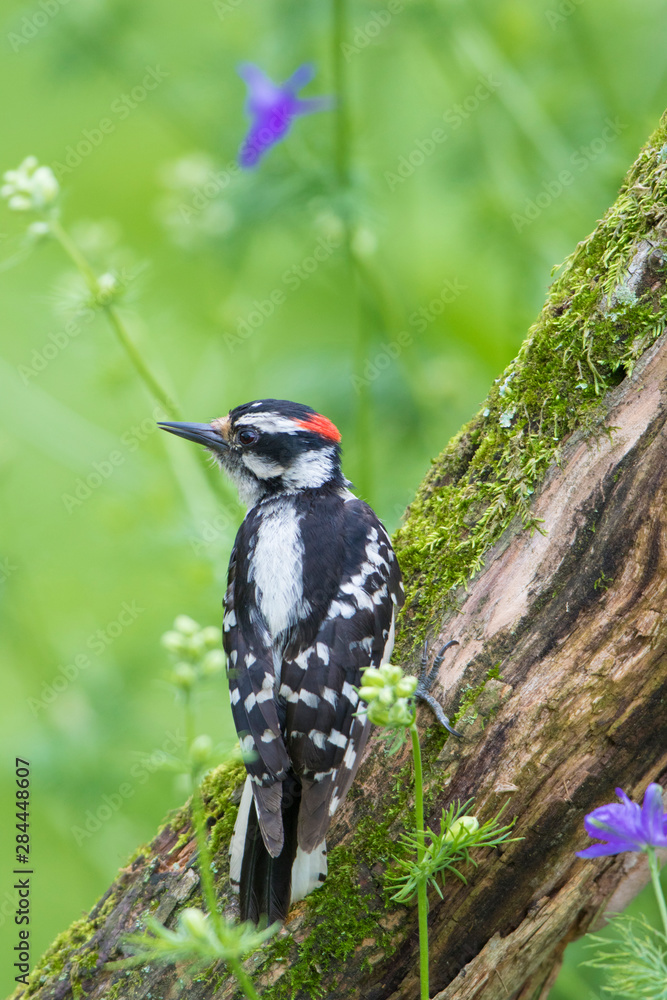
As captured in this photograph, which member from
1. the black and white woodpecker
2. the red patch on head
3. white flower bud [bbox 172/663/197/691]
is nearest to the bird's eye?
the black and white woodpecker

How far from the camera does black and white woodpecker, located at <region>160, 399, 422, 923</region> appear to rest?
254 centimetres

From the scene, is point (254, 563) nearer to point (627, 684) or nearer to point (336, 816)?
point (336, 816)

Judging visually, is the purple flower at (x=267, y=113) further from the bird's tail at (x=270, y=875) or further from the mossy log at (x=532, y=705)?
the bird's tail at (x=270, y=875)

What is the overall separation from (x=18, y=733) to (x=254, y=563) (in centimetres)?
255

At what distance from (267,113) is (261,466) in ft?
4.76

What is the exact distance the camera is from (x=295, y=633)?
2865 millimetres

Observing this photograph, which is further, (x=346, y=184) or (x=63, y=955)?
(x=346, y=184)

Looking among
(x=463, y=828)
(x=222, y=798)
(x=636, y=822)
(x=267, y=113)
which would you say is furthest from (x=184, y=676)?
(x=267, y=113)

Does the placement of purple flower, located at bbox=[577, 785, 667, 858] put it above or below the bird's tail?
below

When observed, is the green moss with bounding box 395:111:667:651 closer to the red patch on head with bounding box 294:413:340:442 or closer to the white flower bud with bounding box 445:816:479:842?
the red patch on head with bounding box 294:413:340:442

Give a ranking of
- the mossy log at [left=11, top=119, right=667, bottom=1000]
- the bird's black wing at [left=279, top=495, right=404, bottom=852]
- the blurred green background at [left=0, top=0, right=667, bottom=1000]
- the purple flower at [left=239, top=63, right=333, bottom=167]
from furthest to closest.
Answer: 1. the blurred green background at [left=0, top=0, right=667, bottom=1000]
2. the purple flower at [left=239, top=63, right=333, bottom=167]
3. the bird's black wing at [left=279, top=495, right=404, bottom=852]
4. the mossy log at [left=11, top=119, right=667, bottom=1000]

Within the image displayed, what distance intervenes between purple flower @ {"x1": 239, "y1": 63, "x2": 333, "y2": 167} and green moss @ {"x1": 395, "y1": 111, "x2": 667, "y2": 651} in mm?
1368

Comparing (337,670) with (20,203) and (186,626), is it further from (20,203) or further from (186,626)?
(20,203)

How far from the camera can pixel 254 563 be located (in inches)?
121
